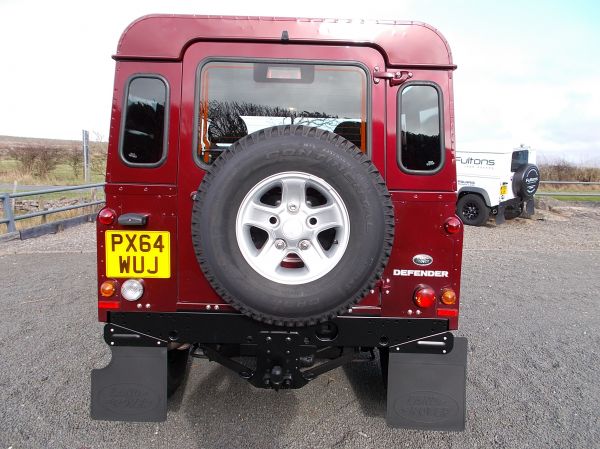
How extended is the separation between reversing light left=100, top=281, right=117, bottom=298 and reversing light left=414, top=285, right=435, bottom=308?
1.77 m

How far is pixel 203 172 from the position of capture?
2.58 meters

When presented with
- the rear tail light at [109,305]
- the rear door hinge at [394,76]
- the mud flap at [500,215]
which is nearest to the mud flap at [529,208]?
the mud flap at [500,215]

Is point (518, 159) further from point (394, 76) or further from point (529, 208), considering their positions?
point (394, 76)

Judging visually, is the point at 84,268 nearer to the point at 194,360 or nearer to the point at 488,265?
the point at 194,360

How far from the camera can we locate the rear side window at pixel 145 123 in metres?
2.59

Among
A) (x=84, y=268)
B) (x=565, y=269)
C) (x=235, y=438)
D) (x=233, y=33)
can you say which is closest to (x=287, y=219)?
(x=233, y=33)

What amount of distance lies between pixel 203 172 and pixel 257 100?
1.76 feet

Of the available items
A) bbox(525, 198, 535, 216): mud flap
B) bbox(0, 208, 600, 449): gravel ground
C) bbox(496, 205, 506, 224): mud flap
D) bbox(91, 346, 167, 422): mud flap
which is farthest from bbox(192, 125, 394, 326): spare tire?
bbox(525, 198, 535, 216): mud flap

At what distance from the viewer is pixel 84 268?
7.05 m

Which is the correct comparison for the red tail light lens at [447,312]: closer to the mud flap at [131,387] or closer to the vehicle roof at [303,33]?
the vehicle roof at [303,33]

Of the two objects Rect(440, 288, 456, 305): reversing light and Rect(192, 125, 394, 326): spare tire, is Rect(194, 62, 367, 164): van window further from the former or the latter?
Rect(440, 288, 456, 305): reversing light

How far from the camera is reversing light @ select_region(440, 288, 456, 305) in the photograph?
2.61m

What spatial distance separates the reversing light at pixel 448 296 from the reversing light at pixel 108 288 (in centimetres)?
193

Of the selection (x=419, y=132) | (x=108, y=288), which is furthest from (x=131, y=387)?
(x=419, y=132)
